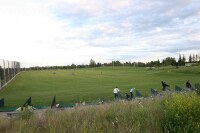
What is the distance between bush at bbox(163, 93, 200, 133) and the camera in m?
7.91

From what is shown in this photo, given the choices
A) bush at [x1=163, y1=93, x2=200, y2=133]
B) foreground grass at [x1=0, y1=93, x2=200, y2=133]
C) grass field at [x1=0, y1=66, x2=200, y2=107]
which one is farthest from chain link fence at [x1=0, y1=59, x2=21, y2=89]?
bush at [x1=163, y1=93, x2=200, y2=133]

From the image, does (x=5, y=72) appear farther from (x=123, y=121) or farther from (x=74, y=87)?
(x=123, y=121)

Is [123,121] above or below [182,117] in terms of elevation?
below

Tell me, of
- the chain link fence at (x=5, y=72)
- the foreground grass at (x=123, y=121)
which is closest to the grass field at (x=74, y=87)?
the chain link fence at (x=5, y=72)

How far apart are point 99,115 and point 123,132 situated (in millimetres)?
2259

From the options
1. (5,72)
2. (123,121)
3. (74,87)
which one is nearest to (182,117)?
(123,121)

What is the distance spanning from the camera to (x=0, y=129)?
841 cm

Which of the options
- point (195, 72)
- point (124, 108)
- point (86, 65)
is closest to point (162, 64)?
point (86, 65)

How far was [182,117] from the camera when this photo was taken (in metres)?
8.31

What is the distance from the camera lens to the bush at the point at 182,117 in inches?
311

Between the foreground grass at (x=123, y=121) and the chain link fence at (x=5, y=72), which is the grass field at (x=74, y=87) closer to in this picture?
the chain link fence at (x=5, y=72)

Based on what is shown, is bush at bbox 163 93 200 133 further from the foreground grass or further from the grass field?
the grass field

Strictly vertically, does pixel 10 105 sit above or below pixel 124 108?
below

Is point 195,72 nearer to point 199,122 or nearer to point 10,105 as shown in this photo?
point 10,105
